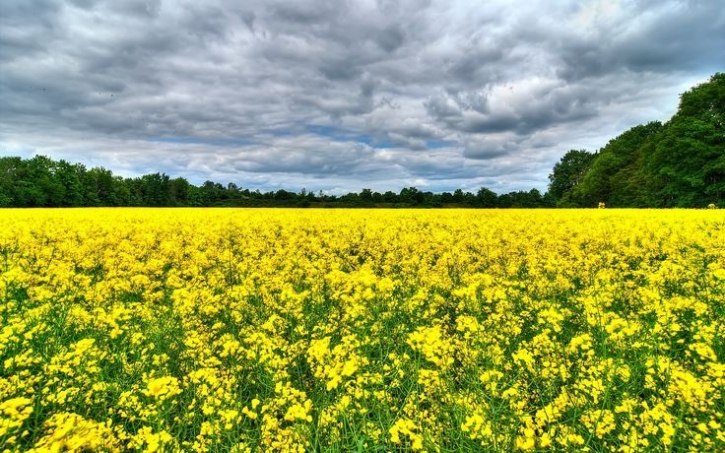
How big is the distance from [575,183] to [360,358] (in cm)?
10435

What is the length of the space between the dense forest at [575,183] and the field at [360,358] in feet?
142

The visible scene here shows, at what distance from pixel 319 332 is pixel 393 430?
2608 mm

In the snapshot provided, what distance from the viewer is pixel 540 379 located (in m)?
4.50

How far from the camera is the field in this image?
3383 mm

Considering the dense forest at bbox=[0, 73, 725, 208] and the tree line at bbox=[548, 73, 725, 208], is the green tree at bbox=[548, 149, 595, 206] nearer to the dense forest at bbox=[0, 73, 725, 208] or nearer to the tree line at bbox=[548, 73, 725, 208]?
the dense forest at bbox=[0, 73, 725, 208]

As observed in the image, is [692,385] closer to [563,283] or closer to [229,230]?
[563,283]

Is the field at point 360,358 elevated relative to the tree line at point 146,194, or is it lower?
lower

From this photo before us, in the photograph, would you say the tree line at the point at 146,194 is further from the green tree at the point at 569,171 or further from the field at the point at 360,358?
the field at the point at 360,358

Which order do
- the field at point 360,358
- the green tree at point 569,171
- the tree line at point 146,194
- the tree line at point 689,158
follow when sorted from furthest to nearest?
1. the green tree at point 569,171
2. the tree line at point 146,194
3. the tree line at point 689,158
4. the field at point 360,358

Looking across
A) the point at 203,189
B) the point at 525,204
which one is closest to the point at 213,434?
the point at 525,204

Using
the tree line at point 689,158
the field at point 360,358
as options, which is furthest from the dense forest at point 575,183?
the field at point 360,358

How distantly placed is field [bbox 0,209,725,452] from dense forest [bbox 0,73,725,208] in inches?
1703

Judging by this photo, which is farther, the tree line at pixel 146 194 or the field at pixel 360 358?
the tree line at pixel 146 194

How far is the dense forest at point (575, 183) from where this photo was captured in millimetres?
41531
